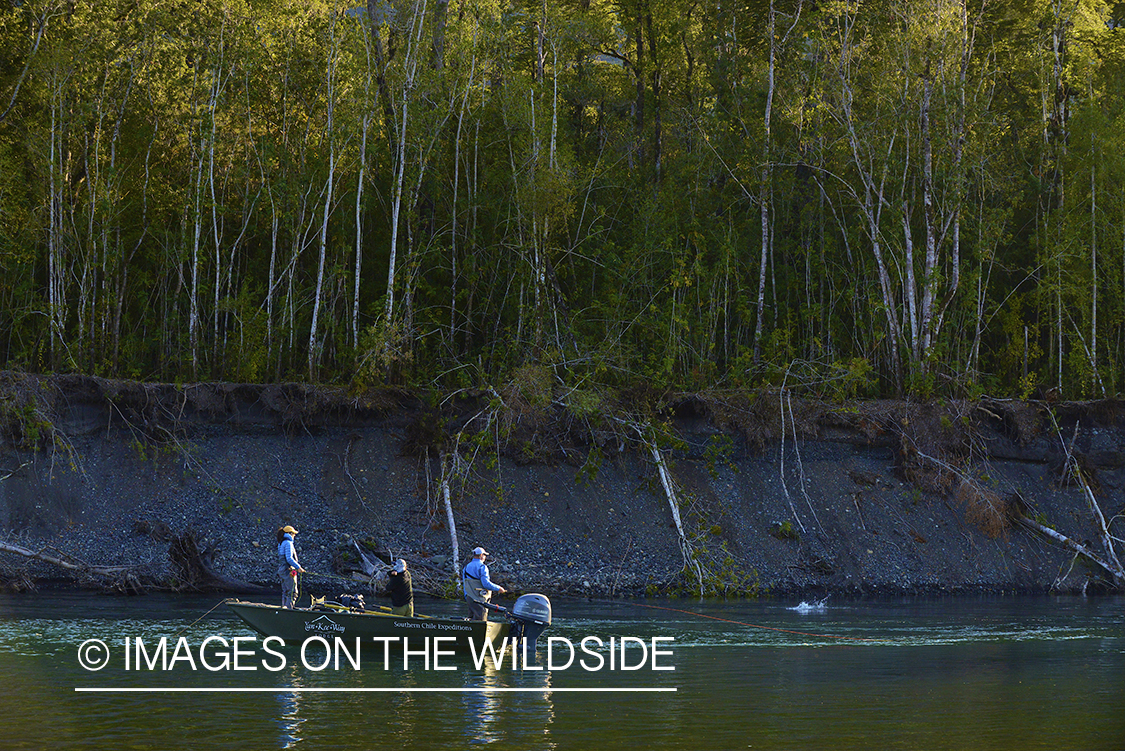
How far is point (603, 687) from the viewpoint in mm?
14320

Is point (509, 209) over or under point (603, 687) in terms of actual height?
over

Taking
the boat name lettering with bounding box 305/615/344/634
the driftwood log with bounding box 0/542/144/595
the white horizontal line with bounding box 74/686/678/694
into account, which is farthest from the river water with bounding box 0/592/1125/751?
Result: the driftwood log with bounding box 0/542/144/595

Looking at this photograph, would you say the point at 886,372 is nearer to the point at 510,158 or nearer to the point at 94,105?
the point at 510,158

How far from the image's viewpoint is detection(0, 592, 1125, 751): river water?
1107cm

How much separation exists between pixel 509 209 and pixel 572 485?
7.81 metres

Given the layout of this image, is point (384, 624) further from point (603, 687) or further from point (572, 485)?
point (572, 485)

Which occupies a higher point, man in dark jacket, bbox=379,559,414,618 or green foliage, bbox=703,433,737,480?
green foliage, bbox=703,433,737,480

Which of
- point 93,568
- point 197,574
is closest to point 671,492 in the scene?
point 197,574

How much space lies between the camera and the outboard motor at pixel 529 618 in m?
17.1

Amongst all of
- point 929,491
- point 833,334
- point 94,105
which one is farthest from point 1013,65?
point 94,105

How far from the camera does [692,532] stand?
87.9 feet

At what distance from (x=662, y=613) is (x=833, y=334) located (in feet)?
48.7

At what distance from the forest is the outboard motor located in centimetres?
1167

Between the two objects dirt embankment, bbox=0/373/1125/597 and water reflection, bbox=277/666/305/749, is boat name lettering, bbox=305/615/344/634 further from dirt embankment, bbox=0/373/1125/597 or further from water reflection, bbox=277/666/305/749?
dirt embankment, bbox=0/373/1125/597
